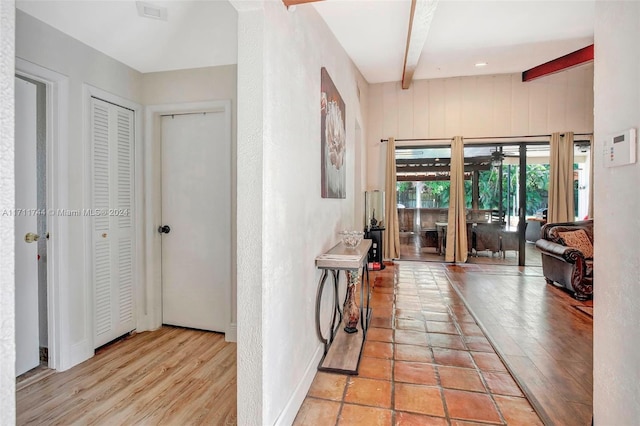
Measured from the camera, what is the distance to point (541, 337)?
2893 mm

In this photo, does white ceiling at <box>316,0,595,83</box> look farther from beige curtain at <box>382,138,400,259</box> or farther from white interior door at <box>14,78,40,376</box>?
white interior door at <box>14,78,40,376</box>

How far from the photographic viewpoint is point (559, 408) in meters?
1.90

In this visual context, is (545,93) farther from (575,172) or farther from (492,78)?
(575,172)

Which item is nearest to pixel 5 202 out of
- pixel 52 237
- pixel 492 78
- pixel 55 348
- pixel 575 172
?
pixel 52 237

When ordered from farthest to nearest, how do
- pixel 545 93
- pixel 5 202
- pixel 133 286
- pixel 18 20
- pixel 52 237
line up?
pixel 545 93
pixel 133 286
pixel 52 237
pixel 18 20
pixel 5 202

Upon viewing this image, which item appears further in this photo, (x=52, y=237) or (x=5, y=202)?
(x=52, y=237)

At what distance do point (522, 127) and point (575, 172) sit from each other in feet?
4.54

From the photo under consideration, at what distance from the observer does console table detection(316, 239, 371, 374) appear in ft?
7.58

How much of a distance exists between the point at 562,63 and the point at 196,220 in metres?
5.58

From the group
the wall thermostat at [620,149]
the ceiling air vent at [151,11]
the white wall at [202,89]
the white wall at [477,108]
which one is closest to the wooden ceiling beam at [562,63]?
the white wall at [477,108]

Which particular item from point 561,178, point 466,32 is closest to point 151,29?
point 466,32

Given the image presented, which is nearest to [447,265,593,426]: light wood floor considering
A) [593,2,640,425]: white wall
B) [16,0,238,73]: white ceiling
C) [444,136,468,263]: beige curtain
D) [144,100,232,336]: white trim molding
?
[593,2,640,425]: white wall

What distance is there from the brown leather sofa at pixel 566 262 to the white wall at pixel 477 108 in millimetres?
2011

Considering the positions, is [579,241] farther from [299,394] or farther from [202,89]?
[202,89]
